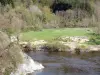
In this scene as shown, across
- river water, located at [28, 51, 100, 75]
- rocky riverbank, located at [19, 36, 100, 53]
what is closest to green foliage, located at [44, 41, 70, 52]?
rocky riverbank, located at [19, 36, 100, 53]

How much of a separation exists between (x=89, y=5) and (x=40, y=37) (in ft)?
98.9

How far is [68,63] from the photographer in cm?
3569

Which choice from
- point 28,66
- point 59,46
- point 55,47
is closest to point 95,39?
point 59,46

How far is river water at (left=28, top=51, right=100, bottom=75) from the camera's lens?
31.3 metres

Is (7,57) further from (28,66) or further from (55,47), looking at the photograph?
(55,47)

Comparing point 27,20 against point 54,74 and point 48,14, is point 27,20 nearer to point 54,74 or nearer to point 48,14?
point 48,14

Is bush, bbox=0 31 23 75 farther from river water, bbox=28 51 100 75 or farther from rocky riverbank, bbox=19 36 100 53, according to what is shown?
rocky riverbank, bbox=19 36 100 53

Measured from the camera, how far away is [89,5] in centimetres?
7894

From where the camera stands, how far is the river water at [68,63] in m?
31.3

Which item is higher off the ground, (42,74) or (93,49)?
(42,74)

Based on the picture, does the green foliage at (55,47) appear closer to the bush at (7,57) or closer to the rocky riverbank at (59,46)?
the rocky riverbank at (59,46)

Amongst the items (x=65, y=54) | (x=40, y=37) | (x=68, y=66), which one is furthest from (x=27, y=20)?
(x=68, y=66)

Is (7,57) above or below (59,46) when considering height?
above

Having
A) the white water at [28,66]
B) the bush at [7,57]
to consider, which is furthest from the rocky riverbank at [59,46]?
the bush at [7,57]
